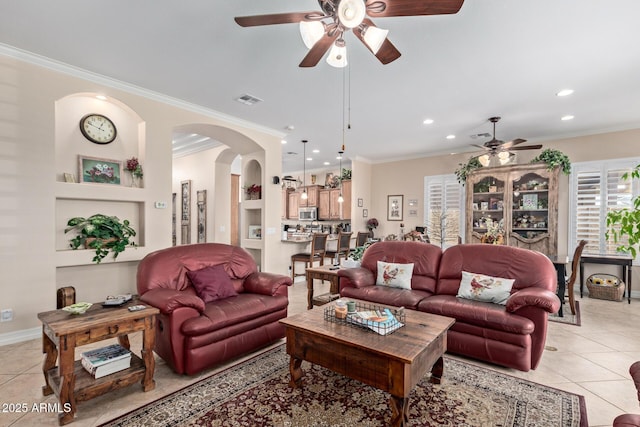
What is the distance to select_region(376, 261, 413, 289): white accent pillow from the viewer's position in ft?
11.9

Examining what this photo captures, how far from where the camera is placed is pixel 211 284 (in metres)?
3.07

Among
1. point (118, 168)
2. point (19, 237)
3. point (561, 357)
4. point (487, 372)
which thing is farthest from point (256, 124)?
point (561, 357)

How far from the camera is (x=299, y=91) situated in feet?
12.9

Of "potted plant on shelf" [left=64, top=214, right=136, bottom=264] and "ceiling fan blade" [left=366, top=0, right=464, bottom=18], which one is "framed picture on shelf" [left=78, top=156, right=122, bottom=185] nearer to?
"potted plant on shelf" [left=64, top=214, right=136, bottom=264]

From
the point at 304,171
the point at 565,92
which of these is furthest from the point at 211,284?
the point at 304,171

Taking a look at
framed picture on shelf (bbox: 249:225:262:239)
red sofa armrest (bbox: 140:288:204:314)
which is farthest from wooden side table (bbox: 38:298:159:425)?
framed picture on shelf (bbox: 249:225:262:239)

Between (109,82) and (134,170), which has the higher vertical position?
(109,82)

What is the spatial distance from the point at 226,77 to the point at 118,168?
1.90m

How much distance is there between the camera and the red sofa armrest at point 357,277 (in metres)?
3.65

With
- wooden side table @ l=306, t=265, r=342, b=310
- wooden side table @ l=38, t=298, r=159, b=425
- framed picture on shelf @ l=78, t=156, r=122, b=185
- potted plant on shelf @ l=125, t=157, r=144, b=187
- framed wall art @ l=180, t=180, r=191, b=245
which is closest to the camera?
wooden side table @ l=38, t=298, r=159, b=425

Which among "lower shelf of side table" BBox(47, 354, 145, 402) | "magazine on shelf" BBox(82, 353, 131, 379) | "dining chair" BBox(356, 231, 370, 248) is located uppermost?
"dining chair" BBox(356, 231, 370, 248)

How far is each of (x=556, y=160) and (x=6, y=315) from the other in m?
8.09

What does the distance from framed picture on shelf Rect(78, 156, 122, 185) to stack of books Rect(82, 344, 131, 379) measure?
92.8 inches

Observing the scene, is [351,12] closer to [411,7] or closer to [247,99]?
[411,7]
